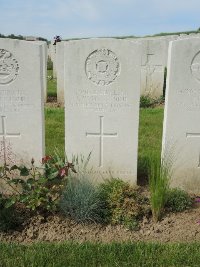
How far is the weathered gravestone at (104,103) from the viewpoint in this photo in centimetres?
432

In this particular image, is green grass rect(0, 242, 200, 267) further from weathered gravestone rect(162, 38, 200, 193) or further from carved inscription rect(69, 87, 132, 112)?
carved inscription rect(69, 87, 132, 112)

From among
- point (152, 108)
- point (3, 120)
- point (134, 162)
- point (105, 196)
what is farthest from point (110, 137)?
point (152, 108)

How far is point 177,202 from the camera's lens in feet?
13.9

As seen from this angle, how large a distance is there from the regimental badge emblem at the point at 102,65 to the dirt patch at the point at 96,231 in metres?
1.60

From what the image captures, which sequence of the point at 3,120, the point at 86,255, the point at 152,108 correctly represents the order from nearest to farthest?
the point at 86,255
the point at 3,120
the point at 152,108

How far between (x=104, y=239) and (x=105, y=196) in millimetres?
538

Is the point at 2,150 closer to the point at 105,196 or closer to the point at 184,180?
the point at 105,196

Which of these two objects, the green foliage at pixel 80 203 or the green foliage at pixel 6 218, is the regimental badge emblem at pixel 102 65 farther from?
the green foliage at pixel 6 218

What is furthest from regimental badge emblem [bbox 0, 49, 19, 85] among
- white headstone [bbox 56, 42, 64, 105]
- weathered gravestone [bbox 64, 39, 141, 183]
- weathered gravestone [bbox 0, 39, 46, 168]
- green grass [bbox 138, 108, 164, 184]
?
white headstone [bbox 56, 42, 64, 105]

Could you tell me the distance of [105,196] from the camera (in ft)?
13.5

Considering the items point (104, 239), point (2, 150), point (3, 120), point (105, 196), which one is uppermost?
point (3, 120)

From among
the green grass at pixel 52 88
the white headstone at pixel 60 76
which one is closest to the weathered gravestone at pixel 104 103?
the white headstone at pixel 60 76

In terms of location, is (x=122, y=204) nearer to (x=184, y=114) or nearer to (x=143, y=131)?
(x=184, y=114)

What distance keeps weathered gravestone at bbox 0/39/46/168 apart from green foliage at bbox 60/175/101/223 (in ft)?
2.55
